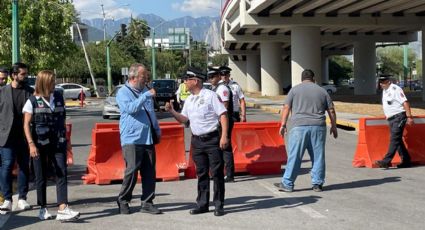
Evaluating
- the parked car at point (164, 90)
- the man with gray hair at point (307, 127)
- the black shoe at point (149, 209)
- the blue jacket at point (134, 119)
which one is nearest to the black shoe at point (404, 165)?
the man with gray hair at point (307, 127)

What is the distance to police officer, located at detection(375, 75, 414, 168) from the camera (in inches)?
428

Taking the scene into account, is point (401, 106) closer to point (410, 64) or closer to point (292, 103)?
point (292, 103)

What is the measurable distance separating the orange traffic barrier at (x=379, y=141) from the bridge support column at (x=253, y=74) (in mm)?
62093

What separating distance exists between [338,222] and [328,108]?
7.32 feet

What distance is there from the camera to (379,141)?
1162cm

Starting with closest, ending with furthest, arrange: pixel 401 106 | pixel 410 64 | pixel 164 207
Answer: pixel 164 207 < pixel 401 106 < pixel 410 64

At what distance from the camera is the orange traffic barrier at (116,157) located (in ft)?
32.1

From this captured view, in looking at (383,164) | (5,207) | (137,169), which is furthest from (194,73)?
(383,164)

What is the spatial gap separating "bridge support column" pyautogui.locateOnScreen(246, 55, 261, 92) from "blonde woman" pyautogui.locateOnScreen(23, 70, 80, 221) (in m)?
67.1

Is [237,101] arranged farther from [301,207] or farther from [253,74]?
[253,74]

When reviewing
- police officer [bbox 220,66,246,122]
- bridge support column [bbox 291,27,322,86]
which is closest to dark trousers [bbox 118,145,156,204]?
police officer [bbox 220,66,246,122]

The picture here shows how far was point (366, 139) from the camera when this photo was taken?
1142cm

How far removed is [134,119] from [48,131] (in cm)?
99

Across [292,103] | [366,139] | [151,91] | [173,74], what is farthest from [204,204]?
[173,74]
